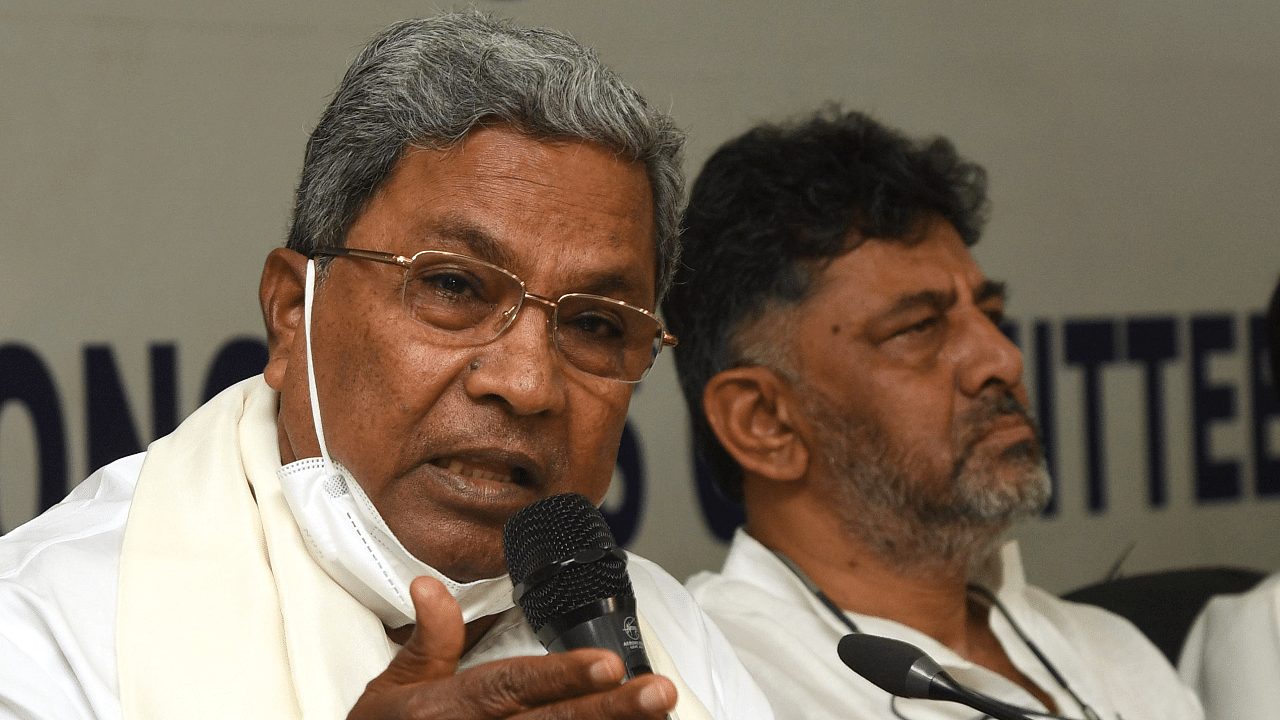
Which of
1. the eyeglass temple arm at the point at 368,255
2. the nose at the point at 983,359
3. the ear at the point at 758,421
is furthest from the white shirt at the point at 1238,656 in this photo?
the eyeglass temple arm at the point at 368,255

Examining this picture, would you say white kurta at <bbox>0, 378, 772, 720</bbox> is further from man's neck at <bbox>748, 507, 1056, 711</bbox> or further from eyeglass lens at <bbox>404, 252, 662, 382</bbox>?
man's neck at <bbox>748, 507, 1056, 711</bbox>

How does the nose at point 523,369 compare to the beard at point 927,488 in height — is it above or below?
above

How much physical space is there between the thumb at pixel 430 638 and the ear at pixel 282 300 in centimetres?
66

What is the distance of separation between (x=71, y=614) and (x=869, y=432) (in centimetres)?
147

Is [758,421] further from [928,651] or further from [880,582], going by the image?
[928,651]

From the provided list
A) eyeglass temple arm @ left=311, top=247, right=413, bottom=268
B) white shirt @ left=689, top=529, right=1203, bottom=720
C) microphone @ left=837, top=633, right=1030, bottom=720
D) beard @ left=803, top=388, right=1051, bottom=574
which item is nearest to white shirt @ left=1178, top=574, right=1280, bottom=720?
white shirt @ left=689, top=529, right=1203, bottom=720

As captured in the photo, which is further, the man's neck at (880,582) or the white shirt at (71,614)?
the man's neck at (880,582)

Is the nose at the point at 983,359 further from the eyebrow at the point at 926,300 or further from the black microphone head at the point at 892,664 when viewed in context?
the black microphone head at the point at 892,664

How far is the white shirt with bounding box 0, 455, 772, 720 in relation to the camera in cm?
135

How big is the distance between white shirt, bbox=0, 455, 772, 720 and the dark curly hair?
1.03m

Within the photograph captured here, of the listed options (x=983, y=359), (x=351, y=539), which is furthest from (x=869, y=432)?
(x=351, y=539)

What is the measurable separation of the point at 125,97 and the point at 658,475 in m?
1.53

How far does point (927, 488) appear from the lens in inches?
94.0

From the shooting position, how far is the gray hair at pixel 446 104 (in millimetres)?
1544
